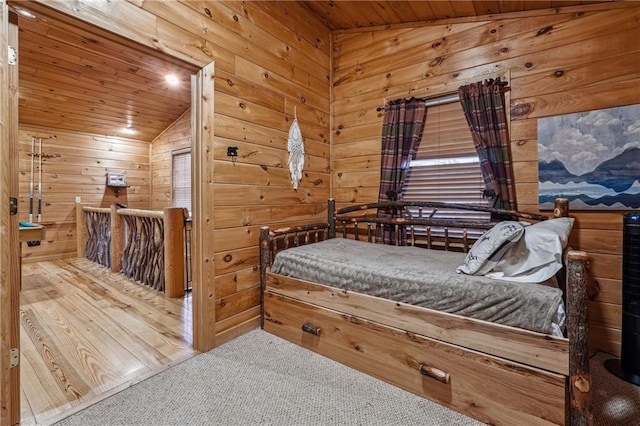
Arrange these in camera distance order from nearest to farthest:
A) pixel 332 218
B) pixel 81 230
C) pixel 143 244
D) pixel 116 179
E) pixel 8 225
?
1. pixel 8 225
2. pixel 332 218
3. pixel 143 244
4. pixel 81 230
5. pixel 116 179

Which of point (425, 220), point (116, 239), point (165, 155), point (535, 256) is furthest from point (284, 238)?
point (165, 155)

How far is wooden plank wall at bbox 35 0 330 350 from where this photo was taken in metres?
1.88

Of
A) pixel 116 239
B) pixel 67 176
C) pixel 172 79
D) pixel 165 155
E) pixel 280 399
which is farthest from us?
pixel 165 155

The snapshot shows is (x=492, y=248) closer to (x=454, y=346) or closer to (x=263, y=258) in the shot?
(x=454, y=346)

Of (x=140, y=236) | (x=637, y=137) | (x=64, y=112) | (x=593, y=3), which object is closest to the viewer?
(x=637, y=137)

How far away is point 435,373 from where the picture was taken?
1.49 meters

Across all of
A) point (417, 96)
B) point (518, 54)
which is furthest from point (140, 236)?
point (518, 54)

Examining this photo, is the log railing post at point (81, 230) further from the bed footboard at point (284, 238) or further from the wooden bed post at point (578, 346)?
the wooden bed post at point (578, 346)

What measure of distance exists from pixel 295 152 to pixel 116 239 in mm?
3204

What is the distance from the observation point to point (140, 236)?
3703 millimetres

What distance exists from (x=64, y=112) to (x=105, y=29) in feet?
13.4

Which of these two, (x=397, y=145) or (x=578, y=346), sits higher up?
(x=397, y=145)

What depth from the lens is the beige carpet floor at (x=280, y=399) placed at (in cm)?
140

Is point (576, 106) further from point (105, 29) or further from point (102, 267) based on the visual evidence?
point (102, 267)
